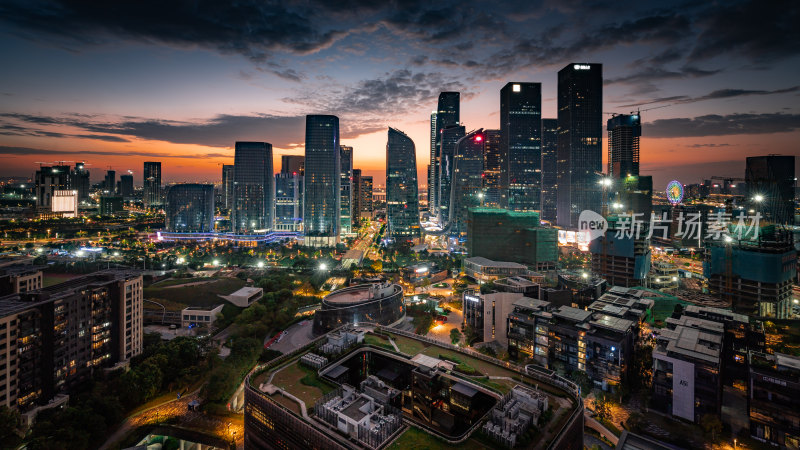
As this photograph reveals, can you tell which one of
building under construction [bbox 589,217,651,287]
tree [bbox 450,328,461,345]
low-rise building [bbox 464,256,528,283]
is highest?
building under construction [bbox 589,217,651,287]

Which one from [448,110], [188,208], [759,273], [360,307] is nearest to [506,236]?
[759,273]

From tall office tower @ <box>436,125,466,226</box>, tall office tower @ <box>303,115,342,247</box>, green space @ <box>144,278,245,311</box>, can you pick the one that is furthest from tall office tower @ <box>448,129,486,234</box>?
green space @ <box>144,278,245,311</box>

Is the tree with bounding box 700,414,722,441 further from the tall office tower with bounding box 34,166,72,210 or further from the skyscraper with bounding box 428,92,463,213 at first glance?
the tall office tower with bounding box 34,166,72,210

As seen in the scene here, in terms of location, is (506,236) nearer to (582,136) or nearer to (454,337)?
(454,337)

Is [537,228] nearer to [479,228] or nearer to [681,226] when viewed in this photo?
[479,228]

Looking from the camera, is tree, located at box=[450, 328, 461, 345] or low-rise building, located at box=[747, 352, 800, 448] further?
tree, located at box=[450, 328, 461, 345]

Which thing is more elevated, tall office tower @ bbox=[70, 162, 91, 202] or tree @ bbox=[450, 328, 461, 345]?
tall office tower @ bbox=[70, 162, 91, 202]

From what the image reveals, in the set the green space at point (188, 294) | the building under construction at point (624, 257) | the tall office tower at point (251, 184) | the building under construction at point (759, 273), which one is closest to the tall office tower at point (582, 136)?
the building under construction at point (624, 257)
